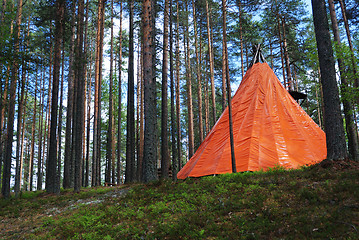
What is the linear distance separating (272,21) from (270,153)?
14.8 metres

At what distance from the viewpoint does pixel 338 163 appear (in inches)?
255

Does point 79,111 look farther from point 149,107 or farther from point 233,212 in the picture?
point 233,212

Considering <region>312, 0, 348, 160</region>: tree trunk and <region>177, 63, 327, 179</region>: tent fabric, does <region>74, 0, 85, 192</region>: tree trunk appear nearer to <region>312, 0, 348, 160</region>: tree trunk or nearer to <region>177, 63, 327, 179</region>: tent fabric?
<region>177, 63, 327, 179</region>: tent fabric

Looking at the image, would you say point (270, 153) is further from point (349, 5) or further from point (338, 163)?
point (349, 5)

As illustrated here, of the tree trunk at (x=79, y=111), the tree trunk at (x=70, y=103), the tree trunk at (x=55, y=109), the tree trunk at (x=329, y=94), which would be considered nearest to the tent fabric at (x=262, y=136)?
the tree trunk at (x=329, y=94)

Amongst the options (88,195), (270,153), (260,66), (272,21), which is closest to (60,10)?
(88,195)

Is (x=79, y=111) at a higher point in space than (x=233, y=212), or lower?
higher

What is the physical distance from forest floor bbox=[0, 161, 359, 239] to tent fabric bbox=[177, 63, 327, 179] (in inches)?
99.7

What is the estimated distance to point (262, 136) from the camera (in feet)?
36.6

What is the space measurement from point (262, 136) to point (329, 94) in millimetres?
4624

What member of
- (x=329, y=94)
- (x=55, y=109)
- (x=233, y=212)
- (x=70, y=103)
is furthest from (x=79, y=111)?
(x=329, y=94)

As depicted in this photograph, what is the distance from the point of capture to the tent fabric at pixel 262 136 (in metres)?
10.5

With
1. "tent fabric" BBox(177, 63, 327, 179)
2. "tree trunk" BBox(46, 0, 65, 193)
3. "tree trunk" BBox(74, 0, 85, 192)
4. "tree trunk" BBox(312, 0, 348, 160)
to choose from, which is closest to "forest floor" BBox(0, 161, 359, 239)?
"tree trunk" BBox(312, 0, 348, 160)

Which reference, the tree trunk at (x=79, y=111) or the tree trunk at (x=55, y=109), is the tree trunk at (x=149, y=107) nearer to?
the tree trunk at (x=79, y=111)
